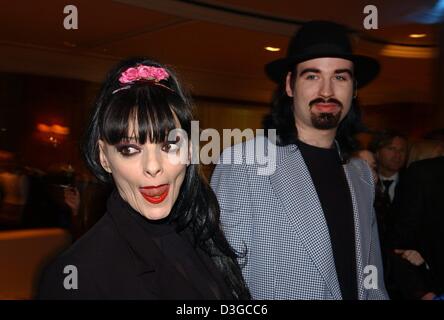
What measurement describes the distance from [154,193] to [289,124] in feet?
2.78

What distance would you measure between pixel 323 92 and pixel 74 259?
3.51ft

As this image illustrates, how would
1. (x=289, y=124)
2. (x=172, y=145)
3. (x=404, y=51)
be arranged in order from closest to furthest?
(x=172, y=145)
(x=289, y=124)
(x=404, y=51)

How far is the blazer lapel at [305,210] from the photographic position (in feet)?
4.91

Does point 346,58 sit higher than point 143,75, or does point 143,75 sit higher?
point 346,58

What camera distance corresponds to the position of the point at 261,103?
9188mm

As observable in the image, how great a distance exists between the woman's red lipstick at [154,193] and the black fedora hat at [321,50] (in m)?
0.88

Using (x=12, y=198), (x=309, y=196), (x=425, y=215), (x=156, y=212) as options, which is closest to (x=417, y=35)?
(x=425, y=215)

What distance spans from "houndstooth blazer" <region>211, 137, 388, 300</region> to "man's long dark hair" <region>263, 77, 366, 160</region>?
0.13 m

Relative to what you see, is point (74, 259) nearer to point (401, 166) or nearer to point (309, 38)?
point (309, 38)

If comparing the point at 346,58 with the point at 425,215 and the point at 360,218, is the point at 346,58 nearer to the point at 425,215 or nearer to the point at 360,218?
the point at 360,218

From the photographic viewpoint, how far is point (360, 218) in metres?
1.67

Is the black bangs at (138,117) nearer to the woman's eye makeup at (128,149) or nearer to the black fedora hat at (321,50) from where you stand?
the woman's eye makeup at (128,149)

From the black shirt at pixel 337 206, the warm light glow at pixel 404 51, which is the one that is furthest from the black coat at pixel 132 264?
the warm light glow at pixel 404 51
